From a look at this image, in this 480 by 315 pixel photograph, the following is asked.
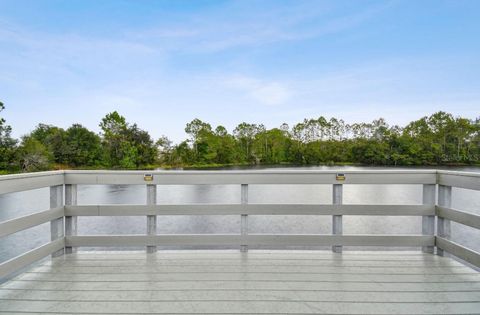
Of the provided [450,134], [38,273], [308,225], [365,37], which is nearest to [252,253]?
[38,273]

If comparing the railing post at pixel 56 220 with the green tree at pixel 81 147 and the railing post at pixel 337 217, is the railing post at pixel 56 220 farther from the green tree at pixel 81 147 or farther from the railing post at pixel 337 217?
the green tree at pixel 81 147

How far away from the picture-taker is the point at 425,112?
106ft

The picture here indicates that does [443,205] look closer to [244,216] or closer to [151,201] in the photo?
[244,216]

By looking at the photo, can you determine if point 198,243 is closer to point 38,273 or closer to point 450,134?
point 38,273

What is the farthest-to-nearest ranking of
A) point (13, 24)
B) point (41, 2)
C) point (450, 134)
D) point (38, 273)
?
point (450, 134) → point (13, 24) → point (41, 2) → point (38, 273)

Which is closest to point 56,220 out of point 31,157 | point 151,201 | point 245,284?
point 151,201

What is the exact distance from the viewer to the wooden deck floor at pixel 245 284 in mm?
1584

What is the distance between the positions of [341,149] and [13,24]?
108 ft

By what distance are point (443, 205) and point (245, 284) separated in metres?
1.75

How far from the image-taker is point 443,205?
2.41 metres

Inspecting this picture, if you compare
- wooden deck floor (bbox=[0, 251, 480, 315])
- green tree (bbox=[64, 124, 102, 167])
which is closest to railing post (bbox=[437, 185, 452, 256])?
wooden deck floor (bbox=[0, 251, 480, 315])

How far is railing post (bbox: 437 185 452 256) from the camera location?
240 cm

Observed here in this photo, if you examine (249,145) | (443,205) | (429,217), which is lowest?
(429,217)

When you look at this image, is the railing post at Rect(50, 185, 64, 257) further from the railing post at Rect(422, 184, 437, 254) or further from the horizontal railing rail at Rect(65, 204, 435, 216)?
the railing post at Rect(422, 184, 437, 254)
